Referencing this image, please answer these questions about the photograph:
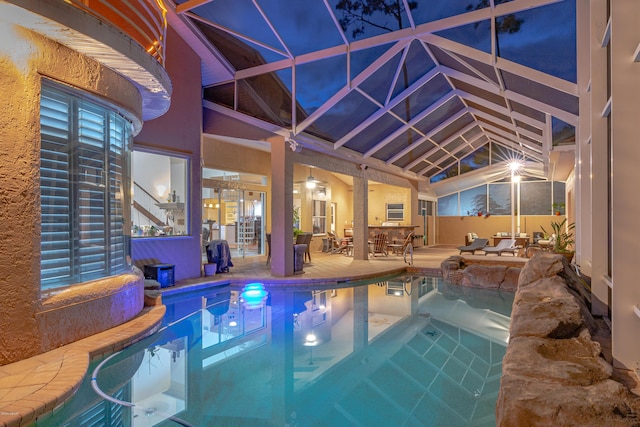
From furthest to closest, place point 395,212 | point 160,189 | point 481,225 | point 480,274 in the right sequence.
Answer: point 481,225 → point 395,212 → point 480,274 → point 160,189

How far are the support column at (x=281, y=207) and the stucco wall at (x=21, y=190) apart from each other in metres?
5.32

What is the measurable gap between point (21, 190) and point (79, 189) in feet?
2.71

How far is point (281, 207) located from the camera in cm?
894

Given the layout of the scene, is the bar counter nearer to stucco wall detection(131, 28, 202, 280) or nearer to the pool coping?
A: stucco wall detection(131, 28, 202, 280)

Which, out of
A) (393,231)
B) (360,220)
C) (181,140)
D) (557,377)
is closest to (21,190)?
(557,377)

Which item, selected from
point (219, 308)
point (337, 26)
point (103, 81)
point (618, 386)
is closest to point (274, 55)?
point (337, 26)

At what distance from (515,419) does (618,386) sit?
0.59m

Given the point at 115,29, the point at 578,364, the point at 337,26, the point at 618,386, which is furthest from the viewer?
the point at 337,26

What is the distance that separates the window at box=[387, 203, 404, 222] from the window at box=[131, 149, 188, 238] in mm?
10784

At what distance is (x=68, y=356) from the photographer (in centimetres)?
365

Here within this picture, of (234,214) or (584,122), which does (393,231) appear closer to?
(234,214)

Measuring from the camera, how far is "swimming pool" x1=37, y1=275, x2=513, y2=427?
3162 millimetres

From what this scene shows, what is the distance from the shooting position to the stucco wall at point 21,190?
345 centimetres

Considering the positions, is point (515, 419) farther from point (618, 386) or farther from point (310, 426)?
point (310, 426)
